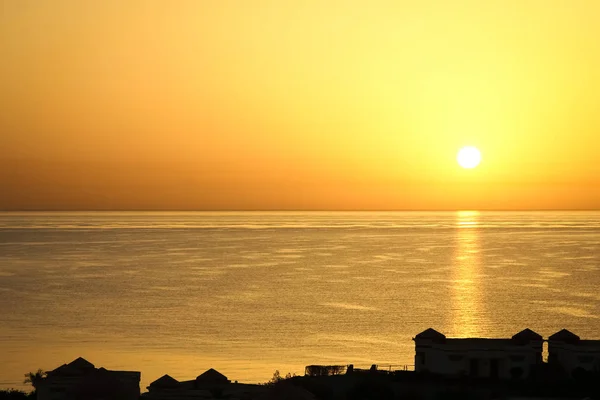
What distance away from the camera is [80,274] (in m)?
118

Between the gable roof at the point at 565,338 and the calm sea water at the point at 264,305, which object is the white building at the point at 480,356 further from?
the calm sea water at the point at 264,305

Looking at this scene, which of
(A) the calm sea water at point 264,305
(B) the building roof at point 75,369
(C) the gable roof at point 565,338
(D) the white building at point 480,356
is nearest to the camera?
(B) the building roof at point 75,369

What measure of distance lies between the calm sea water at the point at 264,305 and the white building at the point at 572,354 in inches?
621

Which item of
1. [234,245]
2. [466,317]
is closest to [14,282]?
[466,317]

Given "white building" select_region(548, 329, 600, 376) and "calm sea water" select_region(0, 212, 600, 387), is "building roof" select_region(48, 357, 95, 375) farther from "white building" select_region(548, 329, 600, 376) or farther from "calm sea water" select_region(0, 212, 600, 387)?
"white building" select_region(548, 329, 600, 376)

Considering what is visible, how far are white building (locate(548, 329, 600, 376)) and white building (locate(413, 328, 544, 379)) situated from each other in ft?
3.42

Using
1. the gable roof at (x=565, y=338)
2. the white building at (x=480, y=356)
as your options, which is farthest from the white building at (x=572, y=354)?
the white building at (x=480, y=356)

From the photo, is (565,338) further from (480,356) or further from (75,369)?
(75,369)

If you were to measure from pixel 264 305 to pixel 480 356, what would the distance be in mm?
46085

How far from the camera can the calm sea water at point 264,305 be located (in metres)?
59.9

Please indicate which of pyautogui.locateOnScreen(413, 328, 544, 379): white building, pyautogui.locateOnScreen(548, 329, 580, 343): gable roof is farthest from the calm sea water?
pyautogui.locateOnScreen(548, 329, 580, 343): gable roof

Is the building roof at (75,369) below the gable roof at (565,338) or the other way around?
below

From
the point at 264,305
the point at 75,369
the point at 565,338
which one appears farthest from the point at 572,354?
the point at 264,305

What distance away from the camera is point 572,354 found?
41594 mm
